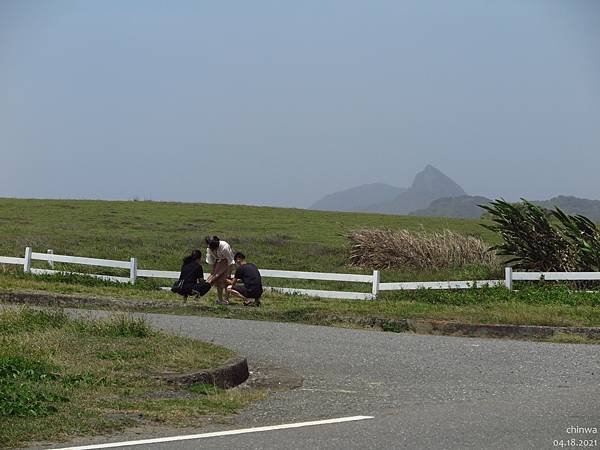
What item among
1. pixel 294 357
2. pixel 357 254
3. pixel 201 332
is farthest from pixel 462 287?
pixel 357 254

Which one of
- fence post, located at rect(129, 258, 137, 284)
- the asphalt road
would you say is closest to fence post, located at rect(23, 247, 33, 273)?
fence post, located at rect(129, 258, 137, 284)

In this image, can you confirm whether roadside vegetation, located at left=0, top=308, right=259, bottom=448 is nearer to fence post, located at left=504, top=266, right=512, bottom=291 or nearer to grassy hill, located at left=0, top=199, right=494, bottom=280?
fence post, located at left=504, top=266, right=512, bottom=291

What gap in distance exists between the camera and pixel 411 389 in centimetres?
1055

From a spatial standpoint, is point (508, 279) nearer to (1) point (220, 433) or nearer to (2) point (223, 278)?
(2) point (223, 278)

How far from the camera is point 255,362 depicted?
12.4m

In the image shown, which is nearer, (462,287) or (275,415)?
(275,415)

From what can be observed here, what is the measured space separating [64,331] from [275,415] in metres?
4.50

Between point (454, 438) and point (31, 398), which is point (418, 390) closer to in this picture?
point (454, 438)

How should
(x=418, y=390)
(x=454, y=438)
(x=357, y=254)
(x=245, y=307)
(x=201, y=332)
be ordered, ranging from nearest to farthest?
1. (x=454, y=438)
2. (x=418, y=390)
3. (x=201, y=332)
4. (x=245, y=307)
5. (x=357, y=254)

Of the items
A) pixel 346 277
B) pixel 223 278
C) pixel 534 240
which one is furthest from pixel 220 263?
pixel 534 240

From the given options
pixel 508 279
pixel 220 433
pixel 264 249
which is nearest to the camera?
pixel 220 433

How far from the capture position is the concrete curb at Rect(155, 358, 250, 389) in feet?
32.7

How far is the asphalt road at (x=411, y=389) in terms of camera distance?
7.69 meters

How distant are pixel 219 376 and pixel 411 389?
209cm
